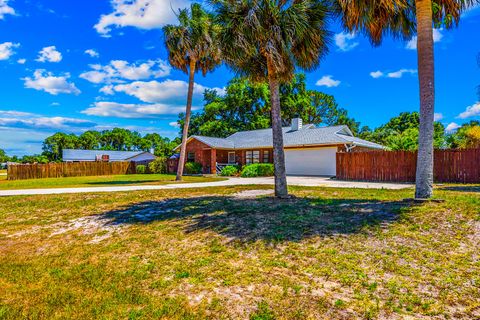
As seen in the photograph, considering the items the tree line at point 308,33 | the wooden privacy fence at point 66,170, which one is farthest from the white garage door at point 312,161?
the wooden privacy fence at point 66,170

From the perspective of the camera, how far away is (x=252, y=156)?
99.8 feet

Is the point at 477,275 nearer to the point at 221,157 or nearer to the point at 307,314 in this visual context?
the point at 307,314

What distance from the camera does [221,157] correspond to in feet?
105

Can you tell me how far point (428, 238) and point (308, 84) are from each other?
40.6 metres

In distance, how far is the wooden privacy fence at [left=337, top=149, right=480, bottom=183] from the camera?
607 inches

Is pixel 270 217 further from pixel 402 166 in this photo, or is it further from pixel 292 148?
pixel 292 148

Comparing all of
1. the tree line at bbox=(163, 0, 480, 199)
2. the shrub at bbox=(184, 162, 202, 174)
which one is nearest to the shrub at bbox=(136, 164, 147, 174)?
the shrub at bbox=(184, 162, 202, 174)

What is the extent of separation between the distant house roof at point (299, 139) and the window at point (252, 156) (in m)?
0.82

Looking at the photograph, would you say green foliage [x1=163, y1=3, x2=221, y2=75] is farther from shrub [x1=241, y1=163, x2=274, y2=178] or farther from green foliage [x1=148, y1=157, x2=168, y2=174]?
green foliage [x1=148, y1=157, x2=168, y2=174]

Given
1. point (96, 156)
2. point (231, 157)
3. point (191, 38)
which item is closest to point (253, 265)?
point (191, 38)

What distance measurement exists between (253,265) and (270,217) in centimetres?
269

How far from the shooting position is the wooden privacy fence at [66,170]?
94.6ft

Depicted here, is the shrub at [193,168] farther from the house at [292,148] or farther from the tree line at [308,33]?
the tree line at [308,33]

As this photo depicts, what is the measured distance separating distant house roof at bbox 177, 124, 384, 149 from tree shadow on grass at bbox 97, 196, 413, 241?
16073 mm
